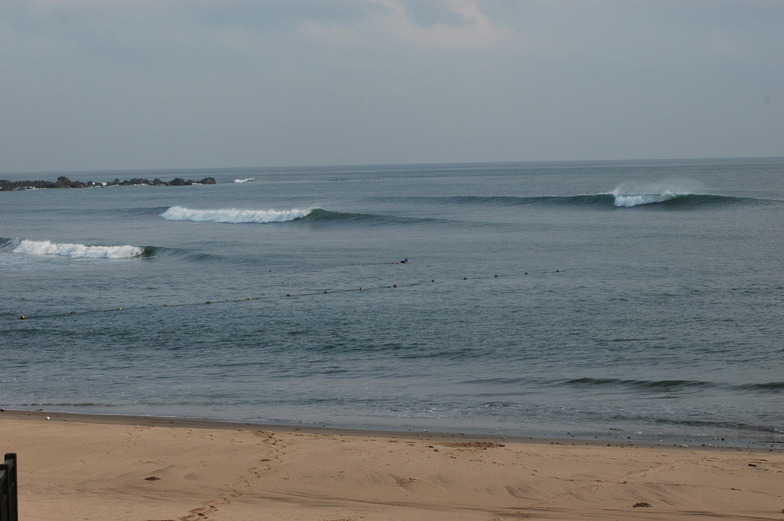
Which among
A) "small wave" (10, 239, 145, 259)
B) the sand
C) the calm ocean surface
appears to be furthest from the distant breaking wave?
the sand

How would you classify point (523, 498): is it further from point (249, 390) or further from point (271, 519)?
point (249, 390)

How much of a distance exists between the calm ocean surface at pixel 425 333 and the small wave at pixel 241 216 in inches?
615

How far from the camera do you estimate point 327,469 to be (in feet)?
27.9

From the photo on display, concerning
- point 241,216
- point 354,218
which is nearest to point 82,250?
point 354,218

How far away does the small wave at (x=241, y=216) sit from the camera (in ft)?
169

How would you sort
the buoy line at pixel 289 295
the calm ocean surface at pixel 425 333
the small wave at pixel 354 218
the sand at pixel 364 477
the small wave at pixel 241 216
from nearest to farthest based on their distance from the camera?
the sand at pixel 364 477 < the calm ocean surface at pixel 425 333 < the buoy line at pixel 289 295 < the small wave at pixel 354 218 < the small wave at pixel 241 216

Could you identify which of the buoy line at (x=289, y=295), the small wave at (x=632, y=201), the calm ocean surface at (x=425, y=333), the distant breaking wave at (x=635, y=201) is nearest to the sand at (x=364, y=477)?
the calm ocean surface at (x=425, y=333)

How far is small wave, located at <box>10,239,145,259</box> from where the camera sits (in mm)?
33531

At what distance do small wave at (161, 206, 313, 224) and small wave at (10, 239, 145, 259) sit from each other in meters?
16.6

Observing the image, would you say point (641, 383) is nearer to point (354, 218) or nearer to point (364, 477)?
point (364, 477)

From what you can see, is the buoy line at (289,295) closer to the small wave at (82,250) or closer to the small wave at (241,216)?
the small wave at (82,250)

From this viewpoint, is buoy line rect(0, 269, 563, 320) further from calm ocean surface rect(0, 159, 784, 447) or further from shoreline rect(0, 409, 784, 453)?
shoreline rect(0, 409, 784, 453)

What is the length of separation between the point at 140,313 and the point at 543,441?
12.6 m

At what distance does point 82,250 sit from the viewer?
3428cm
